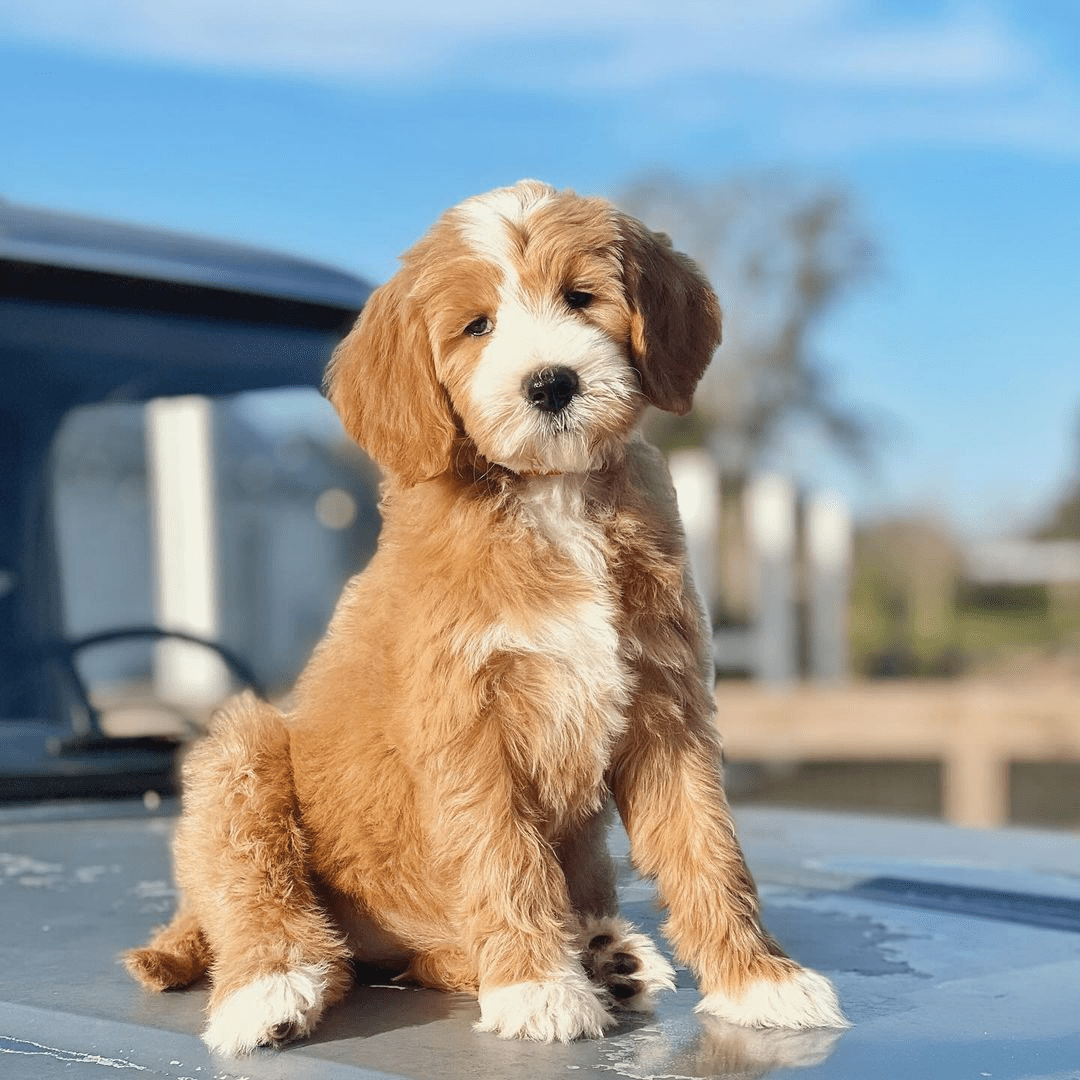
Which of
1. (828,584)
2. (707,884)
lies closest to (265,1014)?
(707,884)

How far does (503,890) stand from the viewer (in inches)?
73.4

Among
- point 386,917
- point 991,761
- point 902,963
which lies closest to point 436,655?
point 386,917

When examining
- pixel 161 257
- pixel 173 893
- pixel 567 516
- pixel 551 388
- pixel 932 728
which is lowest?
pixel 932 728

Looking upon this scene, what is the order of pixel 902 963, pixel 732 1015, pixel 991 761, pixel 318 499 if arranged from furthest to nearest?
pixel 991 761, pixel 318 499, pixel 902 963, pixel 732 1015

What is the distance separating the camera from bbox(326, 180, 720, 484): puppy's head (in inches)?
74.3

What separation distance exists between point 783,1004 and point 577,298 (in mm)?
893

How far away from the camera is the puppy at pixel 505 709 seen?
6.17 ft

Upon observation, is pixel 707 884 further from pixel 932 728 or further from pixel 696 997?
pixel 932 728

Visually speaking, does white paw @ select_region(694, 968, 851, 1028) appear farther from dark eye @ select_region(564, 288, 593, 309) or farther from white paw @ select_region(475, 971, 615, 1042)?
dark eye @ select_region(564, 288, 593, 309)

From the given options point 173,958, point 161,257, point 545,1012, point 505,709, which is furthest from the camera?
point 161,257

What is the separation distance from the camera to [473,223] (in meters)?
1.98

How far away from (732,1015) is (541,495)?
0.68 m

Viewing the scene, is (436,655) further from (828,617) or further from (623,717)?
(828,617)

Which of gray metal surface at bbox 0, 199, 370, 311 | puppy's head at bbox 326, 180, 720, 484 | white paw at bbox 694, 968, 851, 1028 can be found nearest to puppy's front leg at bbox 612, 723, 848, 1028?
white paw at bbox 694, 968, 851, 1028
